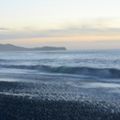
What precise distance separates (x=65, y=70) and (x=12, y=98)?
28.2 meters

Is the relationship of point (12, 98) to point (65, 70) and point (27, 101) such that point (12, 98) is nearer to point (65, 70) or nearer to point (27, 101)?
point (27, 101)

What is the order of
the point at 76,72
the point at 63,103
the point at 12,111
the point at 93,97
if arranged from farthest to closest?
the point at 76,72
the point at 93,97
the point at 63,103
the point at 12,111

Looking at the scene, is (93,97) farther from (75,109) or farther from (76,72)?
(76,72)

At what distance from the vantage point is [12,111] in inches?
642

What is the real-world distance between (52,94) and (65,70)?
83.4 ft

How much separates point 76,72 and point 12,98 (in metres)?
26.2

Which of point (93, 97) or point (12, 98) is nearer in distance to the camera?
point (12, 98)

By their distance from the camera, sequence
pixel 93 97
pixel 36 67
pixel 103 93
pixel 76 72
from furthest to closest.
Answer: pixel 36 67
pixel 76 72
pixel 103 93
pixel 93 97

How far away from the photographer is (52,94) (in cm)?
2212

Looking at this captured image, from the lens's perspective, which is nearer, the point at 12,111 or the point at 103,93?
the point at 12,111

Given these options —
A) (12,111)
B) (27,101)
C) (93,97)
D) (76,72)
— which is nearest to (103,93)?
(93,97)

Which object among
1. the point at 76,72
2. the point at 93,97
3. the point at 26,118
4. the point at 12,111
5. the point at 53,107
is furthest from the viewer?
the point at 76,72

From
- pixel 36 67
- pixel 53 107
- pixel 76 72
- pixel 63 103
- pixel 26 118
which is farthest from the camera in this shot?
pixel 36 67

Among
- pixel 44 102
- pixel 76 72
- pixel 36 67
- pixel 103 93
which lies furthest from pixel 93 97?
pixel 36 67
